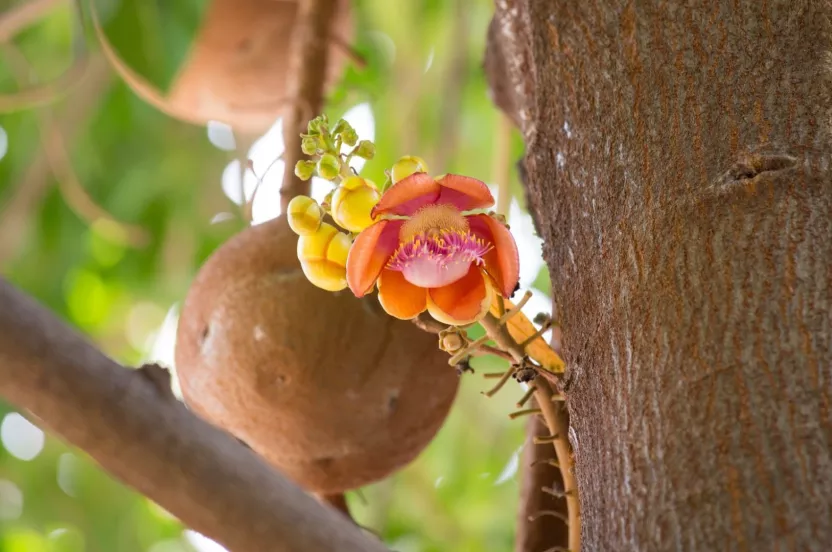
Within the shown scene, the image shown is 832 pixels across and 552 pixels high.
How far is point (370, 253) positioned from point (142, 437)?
0.60 feet

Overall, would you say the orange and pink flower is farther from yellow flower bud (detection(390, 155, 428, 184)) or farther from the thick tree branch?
the thick tree branch

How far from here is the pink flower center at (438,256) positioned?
0.57 meters

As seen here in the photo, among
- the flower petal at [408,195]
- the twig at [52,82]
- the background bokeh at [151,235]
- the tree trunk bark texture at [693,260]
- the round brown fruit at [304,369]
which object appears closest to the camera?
the tree trunk bark texture at [693,260]

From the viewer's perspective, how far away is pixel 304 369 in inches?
31.7

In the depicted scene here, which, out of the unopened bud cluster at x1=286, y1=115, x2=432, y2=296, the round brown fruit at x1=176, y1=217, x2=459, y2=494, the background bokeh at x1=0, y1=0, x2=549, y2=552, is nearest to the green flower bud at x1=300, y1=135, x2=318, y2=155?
the unopened bud cluster at x1=286, y1=115, x2=432, y2=296

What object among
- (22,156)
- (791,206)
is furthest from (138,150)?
(791,206)

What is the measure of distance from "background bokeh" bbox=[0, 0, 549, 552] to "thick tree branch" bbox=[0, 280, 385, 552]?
117 centimetres

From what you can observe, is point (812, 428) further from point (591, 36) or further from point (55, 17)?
point (55, 17)

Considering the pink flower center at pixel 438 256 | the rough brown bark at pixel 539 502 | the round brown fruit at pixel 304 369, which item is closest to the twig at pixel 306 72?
the round brown fruit at pixel 304 369

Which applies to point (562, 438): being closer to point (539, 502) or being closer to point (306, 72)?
point (539, 502)

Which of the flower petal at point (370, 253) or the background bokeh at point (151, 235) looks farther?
the background bokeh at point (151, 235)

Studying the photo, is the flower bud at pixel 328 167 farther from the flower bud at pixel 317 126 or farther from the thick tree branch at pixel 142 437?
the thick tree branch at pixel 142 437

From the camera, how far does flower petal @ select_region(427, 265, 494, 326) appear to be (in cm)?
58

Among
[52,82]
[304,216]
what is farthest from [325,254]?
[52,82]
